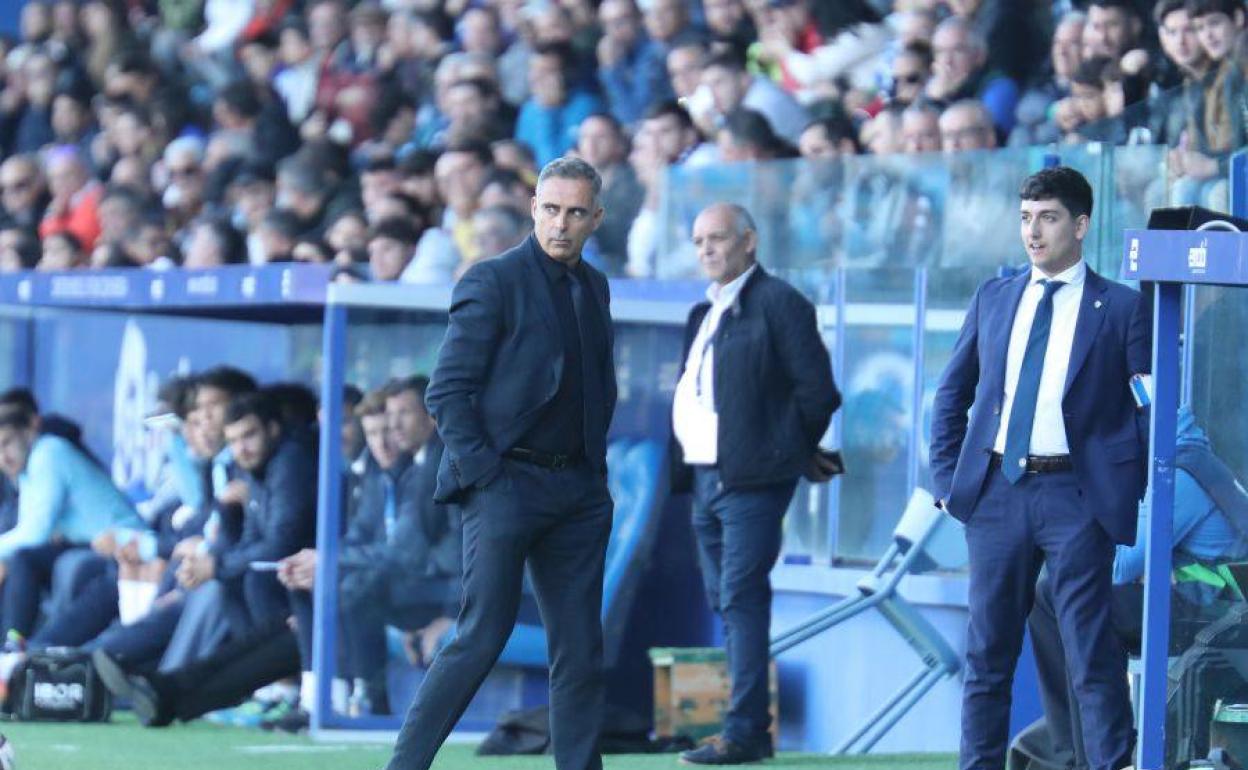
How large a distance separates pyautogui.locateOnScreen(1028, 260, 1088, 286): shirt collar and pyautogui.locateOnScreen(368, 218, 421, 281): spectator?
5.98m

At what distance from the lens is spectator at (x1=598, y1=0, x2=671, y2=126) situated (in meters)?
14.2

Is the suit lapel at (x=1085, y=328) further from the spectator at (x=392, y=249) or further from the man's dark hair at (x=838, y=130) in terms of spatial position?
the spectator at (x=392, y=249)

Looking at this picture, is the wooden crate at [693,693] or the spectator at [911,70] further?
the spectator at [911,70]

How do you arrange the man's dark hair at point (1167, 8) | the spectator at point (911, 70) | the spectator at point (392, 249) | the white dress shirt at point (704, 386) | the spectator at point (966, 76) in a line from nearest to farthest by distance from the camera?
the white dress shirt at point (704, 386), the man's dark hair at point (1167, 8), the spectator at point (966, 76), the spectator at point (911, 70), the spectator at point (392, 249)

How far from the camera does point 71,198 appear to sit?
17734mm

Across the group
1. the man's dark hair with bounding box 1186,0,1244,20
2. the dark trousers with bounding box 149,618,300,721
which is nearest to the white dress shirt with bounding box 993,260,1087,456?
the man's dark hair with bounding box 1186,0,1244,20

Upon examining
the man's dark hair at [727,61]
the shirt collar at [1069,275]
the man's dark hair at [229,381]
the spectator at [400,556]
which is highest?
the man's dark hair at [727,61]

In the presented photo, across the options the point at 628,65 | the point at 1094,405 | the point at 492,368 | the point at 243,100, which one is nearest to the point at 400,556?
the point at 492,368

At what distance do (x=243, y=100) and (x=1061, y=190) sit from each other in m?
10.9

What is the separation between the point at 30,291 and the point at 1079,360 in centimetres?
798

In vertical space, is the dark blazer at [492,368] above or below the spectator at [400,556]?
above

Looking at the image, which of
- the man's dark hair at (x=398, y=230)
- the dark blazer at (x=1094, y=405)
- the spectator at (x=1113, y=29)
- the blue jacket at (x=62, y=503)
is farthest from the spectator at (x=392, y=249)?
the dark blazer at (x=1094, y=405)

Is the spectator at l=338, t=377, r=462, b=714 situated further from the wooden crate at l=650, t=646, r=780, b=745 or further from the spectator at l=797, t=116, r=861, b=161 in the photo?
the spectator at l=797, t=116, r=861, b=161

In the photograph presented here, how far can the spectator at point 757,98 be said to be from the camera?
12930mm
